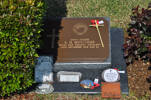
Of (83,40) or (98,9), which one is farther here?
(98,9)

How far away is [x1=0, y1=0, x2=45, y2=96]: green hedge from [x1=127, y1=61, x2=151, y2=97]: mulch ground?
296 cm

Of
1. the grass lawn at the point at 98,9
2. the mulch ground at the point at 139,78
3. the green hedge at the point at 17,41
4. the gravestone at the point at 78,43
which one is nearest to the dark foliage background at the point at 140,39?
the mulch ground at the point at 139,78

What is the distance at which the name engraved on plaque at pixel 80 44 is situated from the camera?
350 inches

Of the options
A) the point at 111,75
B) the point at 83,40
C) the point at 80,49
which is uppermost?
the point at 83,40

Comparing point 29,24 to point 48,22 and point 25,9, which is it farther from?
point 48,22

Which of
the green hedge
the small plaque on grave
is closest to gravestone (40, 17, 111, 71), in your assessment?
the small plaque on grave

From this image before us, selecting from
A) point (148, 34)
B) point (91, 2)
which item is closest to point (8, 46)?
point (148, 34)

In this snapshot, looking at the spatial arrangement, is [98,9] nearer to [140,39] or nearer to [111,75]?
[140,39]

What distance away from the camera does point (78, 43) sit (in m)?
8.93

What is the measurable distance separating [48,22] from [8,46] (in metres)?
2.37

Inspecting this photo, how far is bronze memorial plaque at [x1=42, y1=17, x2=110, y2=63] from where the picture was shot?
8742 millimetres

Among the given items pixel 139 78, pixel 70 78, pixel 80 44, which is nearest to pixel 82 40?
pixel 80 44

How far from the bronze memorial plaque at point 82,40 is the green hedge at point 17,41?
130 cm

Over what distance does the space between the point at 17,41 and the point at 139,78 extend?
384 cm
